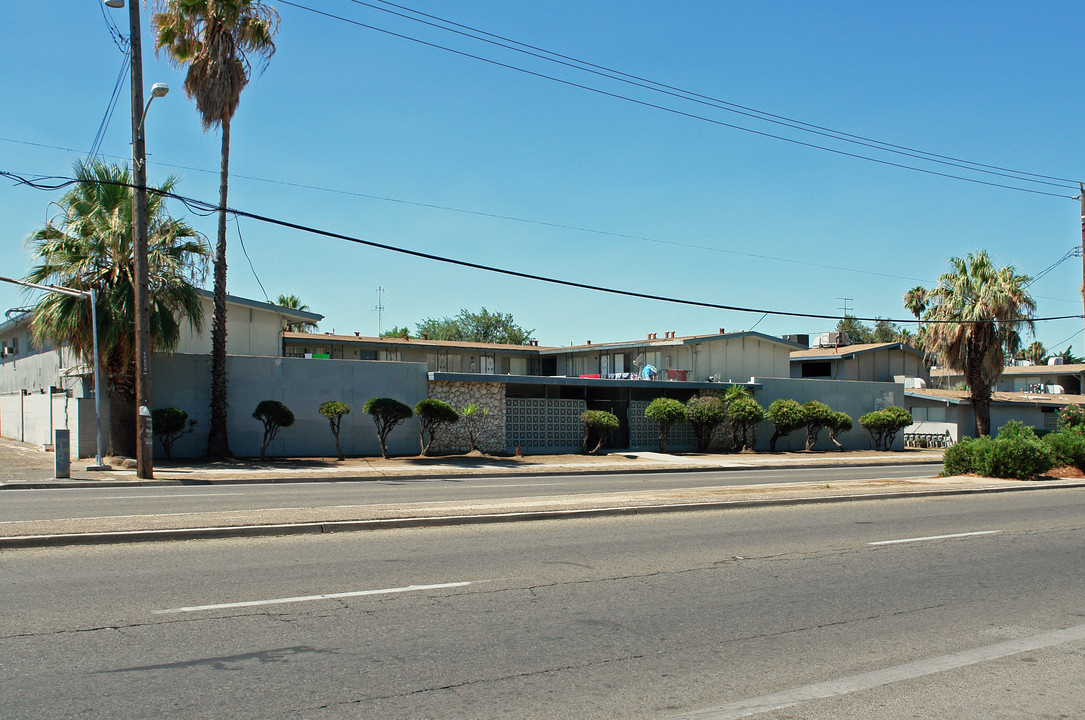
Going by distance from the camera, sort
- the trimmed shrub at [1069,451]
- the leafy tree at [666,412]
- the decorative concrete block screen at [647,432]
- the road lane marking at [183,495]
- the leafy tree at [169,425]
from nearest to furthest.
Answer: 1. the road lane marking at [183,495]
2. the trimmed shrub at [1069,451]
3. the leafy tree at [169,425]
4. the leafy tree at [666,412]
5. the decorative concrete block screen at [647,432]

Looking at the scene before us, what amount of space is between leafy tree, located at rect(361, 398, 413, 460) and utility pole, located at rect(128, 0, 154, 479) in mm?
7634

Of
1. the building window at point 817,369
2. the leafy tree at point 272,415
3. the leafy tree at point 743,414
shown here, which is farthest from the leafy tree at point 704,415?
Answer: the leafy tree at point 272,415

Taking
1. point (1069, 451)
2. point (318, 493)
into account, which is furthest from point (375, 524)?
point (1069, 451)

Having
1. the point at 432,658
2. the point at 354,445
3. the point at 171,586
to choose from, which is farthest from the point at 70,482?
the point at 432,658

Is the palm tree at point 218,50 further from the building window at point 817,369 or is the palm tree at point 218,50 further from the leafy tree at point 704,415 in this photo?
the building window at point 817,369

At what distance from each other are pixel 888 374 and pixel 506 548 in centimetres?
4371

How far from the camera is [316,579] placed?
820 cm

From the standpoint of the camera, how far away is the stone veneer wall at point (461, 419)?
30.0 metres

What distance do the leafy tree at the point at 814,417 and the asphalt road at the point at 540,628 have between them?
26429 mm

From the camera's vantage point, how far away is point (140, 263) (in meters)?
20.1

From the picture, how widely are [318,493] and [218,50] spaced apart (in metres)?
14.2

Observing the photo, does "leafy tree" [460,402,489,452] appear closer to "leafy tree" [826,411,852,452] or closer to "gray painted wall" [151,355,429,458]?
"gray painted wall" [151,355,429,458]

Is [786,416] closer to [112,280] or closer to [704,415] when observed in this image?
[704,415]

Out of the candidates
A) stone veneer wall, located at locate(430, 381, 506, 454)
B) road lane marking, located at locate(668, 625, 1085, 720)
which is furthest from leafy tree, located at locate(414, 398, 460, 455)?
road lane marking, located at locate(668, 625, 1085, 720)
